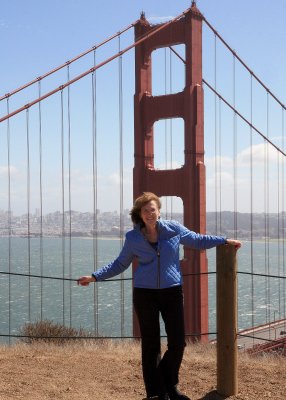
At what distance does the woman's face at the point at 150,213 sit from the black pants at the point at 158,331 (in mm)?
382

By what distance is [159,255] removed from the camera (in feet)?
10.8

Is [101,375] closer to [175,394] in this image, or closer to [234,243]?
[175,394]

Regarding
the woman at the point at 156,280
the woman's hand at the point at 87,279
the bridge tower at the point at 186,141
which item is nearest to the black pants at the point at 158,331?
the woman at the point at 156,280

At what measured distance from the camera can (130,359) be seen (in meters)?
4.93

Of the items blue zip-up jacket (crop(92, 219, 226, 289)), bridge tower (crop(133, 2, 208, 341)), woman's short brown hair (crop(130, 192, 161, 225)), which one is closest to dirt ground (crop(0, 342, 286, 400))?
blue zip-up jacket (crop(92, 219, 226, 289))

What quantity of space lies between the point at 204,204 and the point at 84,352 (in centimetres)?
966

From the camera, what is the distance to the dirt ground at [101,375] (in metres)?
3.95

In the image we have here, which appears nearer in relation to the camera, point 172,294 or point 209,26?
point 172,294

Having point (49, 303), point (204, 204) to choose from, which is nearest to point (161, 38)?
point (204, 204)

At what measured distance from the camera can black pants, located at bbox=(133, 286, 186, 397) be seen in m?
3.33

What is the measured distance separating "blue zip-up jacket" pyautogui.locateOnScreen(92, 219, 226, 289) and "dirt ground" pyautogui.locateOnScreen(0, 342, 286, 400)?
3.29ft

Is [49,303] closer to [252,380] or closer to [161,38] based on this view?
[161,38]

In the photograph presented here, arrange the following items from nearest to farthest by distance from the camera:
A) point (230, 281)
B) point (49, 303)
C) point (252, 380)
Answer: point (230, 281), point (252, 380), point (49, 303)

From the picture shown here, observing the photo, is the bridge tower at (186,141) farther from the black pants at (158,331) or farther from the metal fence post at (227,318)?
the black pants at (158,331)
